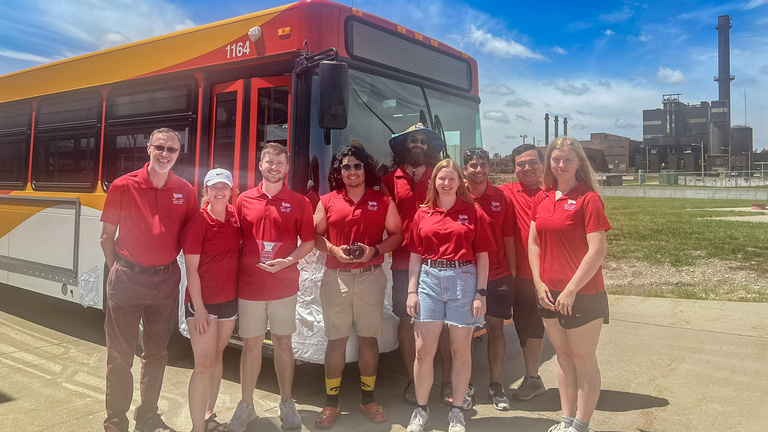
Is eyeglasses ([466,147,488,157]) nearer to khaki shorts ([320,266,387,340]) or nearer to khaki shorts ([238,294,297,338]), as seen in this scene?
khaki shorts ([320,266,387,340])

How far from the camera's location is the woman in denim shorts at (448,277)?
11.4 ft

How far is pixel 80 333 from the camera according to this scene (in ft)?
20.1

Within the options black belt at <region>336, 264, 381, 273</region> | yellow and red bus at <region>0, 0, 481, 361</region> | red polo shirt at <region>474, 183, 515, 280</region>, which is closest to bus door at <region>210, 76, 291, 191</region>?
yellow and red bus at <region>0, 0, 481, 361</region>

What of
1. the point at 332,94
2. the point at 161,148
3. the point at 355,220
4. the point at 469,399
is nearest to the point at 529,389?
the point at 469,399

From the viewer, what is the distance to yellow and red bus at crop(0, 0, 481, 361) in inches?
161

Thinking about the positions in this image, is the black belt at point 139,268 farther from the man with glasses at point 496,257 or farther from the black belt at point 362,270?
the man with glasses at point 496,257

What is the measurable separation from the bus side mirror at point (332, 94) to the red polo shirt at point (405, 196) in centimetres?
63

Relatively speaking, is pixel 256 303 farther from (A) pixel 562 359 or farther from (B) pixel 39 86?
(B) pixel 39 86

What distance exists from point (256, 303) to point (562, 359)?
197cm

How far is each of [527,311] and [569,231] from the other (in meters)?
1.18

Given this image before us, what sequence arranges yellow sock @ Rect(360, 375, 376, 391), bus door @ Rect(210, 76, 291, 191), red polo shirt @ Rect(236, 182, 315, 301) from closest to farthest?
1. red polo shirt @ Rect(236, 182, 315, 301)
2. yellow sock @ Rect(360, 375, 376, 391)
3. bus door @ Rect(210, 76, 291, 191)

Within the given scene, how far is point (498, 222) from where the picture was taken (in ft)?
13.3

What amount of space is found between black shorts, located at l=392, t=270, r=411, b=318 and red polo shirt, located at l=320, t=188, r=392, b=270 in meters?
0.29

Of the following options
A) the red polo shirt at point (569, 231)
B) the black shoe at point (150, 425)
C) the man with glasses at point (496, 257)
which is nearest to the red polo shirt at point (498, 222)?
the man with glasses at point (496, 257)
